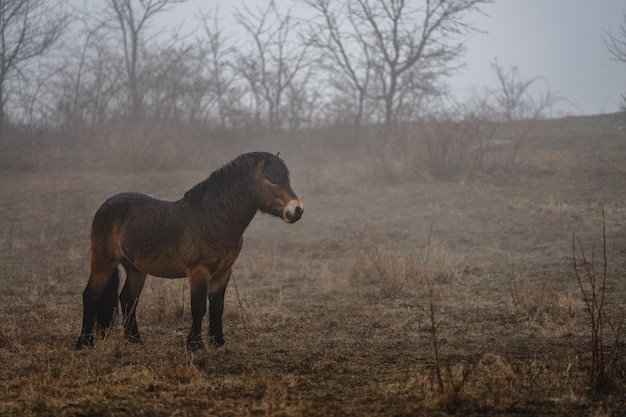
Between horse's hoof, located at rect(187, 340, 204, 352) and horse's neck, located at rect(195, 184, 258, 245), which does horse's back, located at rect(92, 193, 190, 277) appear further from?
horse's hoof, located at rect(187, 340, 204, 352)

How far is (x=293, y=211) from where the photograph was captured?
542 centimetres

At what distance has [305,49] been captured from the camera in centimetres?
2811

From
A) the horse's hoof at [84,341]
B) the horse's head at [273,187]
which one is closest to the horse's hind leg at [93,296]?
the horse's hoof at [84,341]

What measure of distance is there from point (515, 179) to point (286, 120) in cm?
1104

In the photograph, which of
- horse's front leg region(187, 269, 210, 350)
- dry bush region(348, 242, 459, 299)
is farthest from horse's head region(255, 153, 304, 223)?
dry bush region(348, 242, 459, 299)

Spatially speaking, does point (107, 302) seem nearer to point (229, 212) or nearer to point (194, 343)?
point (194, 343)

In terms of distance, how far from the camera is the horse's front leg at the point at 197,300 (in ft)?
17.8

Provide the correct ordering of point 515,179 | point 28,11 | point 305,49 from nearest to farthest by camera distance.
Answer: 1. point 515,179
2. point 28,11
3. point 305,49

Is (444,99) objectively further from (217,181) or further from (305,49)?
(217,181)

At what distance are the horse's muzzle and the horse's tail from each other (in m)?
1.85

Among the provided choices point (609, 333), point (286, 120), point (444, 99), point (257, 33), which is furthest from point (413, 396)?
point (257, 33)

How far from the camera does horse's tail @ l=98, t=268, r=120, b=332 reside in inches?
237

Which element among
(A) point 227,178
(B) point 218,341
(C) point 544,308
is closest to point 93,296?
(B) point 218,341

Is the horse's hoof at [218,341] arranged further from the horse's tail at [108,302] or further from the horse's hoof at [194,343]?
the horse's tail at [108,302]
